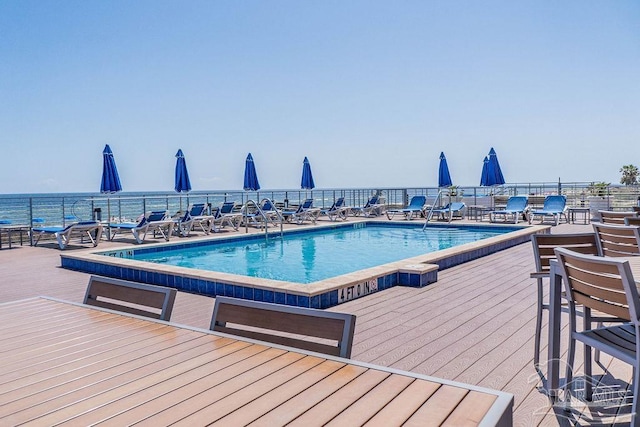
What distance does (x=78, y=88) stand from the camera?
58.2ft

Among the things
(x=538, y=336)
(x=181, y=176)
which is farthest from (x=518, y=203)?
(x=538, y=336)

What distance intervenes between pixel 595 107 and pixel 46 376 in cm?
1947

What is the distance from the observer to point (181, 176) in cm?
1055

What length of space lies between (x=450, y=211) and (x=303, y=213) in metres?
3.45

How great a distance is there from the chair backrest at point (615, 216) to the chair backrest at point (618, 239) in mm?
1255

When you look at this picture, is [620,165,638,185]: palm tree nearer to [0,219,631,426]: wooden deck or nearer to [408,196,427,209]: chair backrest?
[408,196,427,209]: chair backrest

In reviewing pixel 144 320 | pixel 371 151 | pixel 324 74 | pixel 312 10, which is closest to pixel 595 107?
pixel 324 74

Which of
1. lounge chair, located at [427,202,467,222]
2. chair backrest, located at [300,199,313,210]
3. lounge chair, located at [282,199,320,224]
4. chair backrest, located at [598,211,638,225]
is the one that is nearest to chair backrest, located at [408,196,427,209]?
lounge chair, located at [427,202,467,222]

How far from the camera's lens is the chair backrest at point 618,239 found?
8.71 feet

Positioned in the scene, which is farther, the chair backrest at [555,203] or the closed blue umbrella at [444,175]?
the closed blue umbrella at [444,175]

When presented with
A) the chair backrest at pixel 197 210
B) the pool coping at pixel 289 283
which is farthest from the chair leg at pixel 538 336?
the chair backrest at pixel 197 210

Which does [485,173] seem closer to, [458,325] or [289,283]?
[289,283]

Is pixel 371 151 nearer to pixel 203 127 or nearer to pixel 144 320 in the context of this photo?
pixel 203 127

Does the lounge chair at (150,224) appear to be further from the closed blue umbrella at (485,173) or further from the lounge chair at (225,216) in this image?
the closed blue umbrella at (485,173)
